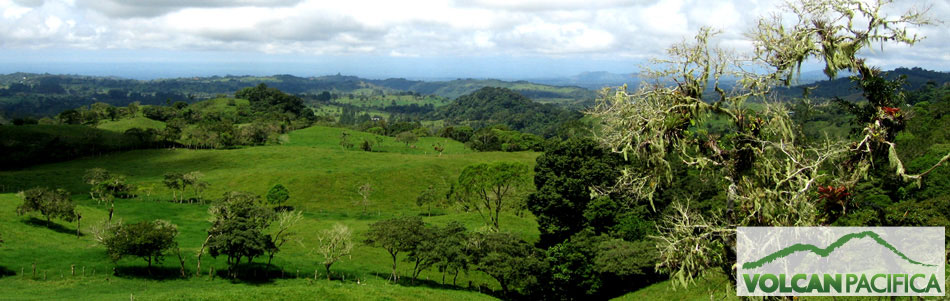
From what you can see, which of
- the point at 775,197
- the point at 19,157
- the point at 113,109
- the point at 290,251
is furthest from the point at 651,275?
the point at 113,109

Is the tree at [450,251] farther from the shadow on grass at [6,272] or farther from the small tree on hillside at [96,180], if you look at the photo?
the small tree on hillside at [96,180]

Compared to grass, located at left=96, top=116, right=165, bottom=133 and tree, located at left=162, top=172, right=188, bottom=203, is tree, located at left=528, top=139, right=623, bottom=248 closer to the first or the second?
tree, located at left=162, top=172, right=188, bottom=203

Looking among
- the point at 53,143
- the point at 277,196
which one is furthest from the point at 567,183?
the point at 53,143

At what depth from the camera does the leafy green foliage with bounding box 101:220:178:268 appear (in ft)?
131

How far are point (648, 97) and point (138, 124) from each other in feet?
562

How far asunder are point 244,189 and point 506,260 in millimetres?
55375

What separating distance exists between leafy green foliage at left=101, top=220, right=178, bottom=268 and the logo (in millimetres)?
42919

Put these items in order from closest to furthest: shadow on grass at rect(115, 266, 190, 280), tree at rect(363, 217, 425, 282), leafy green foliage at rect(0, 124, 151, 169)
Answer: shadow on grass at rect(115, 266, 190, 280) < tree at rect(363, 217, 425, 282) < leafy green foliage at rect(0, 124, 151, 169)

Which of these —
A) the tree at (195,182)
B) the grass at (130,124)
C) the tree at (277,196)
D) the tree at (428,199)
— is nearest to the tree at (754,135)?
the tree at (428,199)

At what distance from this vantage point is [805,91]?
872cm

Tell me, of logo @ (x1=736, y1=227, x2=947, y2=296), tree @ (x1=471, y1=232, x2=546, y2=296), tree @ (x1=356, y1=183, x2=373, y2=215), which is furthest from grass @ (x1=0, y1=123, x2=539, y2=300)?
logo @ (x1=736, y1=227, x2=947, y2=296)

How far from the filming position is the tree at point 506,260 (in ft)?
144

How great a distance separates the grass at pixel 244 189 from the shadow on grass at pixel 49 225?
10 cm

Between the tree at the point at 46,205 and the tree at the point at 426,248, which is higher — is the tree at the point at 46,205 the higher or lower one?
the higher one
